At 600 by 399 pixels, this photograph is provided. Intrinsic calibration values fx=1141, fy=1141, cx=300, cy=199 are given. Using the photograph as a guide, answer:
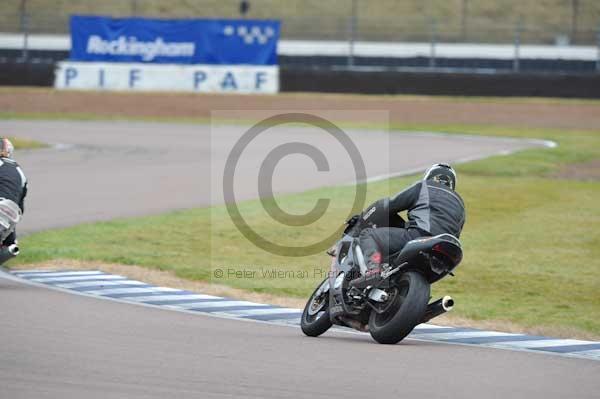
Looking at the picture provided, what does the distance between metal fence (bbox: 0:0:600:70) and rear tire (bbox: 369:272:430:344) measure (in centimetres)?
3140

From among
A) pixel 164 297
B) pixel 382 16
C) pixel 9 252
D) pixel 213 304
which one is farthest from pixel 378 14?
pixel 213 304

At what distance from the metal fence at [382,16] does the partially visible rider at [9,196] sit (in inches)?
1116

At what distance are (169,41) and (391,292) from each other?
30881 millimetres

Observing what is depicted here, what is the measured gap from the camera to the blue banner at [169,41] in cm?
3844

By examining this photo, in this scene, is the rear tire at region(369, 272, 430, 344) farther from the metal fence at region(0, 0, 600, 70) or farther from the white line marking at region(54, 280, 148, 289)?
the metal fence at region(0, 0, 600, 70)

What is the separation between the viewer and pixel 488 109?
125ft

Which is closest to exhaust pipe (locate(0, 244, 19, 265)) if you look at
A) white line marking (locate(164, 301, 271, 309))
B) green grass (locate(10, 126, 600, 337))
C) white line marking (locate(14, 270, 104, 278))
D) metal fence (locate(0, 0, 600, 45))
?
white line marking (locate(14, 270, 104, 278))

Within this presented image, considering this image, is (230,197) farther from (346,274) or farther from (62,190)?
(346,274)

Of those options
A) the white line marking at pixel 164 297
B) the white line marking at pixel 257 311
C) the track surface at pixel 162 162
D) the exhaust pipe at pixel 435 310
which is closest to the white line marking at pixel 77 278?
the white line marking at pixel 164 297

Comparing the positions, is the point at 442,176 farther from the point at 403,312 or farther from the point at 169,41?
the point at 169,41

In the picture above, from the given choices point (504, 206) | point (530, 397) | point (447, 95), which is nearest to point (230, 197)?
point (504, 206)

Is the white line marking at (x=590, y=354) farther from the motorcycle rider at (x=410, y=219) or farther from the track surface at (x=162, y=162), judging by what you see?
the track surface at (x=162, y=162)

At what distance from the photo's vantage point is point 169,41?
38.4 m

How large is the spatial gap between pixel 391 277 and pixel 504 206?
11.0 meters
